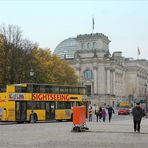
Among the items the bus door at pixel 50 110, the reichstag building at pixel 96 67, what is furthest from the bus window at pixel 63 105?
the reichstag building at pixel 96 67

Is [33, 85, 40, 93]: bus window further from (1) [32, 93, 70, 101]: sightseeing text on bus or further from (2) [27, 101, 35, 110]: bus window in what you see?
(2) [27, 101, 35, 110]: bus window

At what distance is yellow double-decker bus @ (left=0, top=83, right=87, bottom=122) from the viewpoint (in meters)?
44.8

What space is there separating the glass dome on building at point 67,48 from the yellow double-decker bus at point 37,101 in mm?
136365

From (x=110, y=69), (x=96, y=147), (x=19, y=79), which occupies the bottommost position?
(x=96, y=147)

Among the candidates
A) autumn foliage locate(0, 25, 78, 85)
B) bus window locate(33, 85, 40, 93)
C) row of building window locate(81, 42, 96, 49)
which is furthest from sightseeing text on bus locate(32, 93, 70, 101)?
row of building window locate(81, 42, 96, 49)

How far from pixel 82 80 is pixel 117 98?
20007 millimetres

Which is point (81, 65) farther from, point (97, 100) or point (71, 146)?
point (71, 146)

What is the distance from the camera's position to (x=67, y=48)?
19350 cm

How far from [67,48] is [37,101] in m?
147

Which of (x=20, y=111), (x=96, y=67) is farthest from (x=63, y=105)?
(x=96, y=67)

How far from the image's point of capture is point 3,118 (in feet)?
147

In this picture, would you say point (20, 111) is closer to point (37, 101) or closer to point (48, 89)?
point (37, 101)

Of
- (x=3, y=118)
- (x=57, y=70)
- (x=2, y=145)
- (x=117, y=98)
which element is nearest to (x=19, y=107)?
(x=3, y=118)

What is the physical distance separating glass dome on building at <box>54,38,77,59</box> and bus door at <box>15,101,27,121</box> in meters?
142
